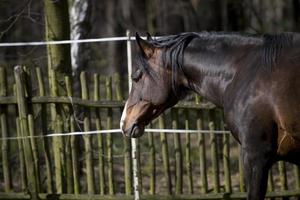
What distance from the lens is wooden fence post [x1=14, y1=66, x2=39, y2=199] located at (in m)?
7.51

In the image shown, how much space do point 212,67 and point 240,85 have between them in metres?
0.37

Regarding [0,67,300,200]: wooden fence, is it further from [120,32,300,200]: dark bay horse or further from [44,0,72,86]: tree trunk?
[120,32,300,200]: dark bay horse

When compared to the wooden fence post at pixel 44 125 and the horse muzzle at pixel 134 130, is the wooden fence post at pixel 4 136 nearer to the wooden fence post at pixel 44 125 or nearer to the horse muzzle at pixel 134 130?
the wooden fence post at pixel 44 125

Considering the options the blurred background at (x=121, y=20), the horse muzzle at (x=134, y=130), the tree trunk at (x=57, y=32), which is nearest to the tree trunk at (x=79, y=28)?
the blurred background at (x=121, y=20)

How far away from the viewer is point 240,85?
18.4 ft

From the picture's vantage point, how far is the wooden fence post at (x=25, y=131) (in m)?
7.51

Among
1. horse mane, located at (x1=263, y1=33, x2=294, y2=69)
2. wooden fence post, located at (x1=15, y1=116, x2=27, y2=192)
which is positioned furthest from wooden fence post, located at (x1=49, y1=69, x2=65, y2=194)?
horse mane, located at (x1=263, y1=33, x2=294, y2=69)

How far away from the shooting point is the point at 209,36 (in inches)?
237

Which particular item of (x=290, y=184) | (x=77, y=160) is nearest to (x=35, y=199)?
(x=77, y=160)

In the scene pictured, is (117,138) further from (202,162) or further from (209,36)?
(209,36)

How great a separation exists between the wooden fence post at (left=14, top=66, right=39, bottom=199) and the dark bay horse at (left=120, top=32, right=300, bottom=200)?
169 centimetres

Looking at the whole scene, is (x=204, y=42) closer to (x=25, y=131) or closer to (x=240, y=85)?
(x=240, y=85)

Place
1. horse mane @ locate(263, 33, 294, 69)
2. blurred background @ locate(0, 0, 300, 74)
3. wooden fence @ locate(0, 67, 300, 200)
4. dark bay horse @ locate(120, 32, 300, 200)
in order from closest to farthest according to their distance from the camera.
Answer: dark bay horse @ locate(120, 32, 300, 200) → horse mane @ locate(263, 33, 294, 69) → wooden fence @ locate(0, 67, 300, 200) → blurred background @ locate(0, 0, 300, 74)

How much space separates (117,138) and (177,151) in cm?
413
